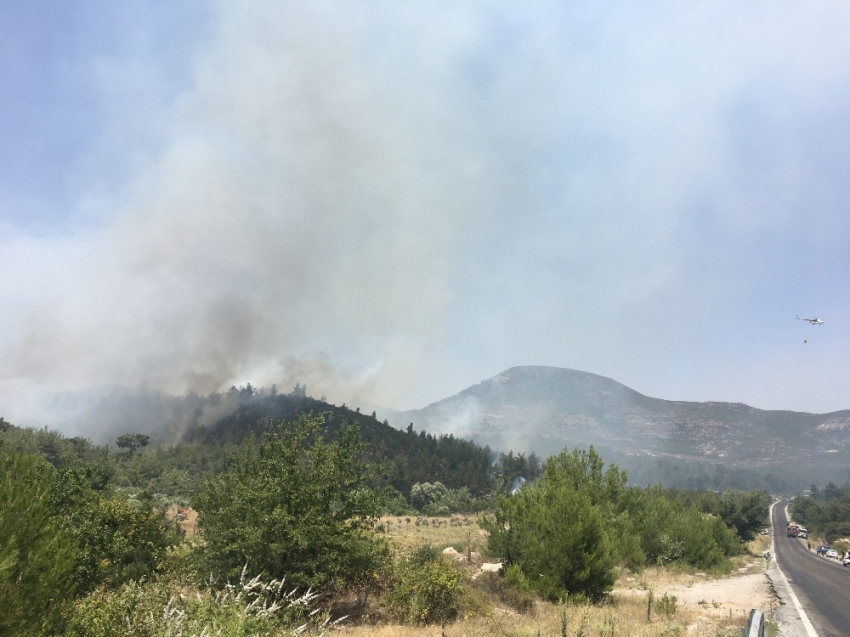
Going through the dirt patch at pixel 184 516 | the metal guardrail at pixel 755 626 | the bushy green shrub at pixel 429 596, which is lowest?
the dirt patch at pixel 184 516

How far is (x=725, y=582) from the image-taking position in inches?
1159

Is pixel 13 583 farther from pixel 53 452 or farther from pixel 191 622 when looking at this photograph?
pixel 53 452

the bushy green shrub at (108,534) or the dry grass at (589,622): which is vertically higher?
the bushy green shrub at (108,534)

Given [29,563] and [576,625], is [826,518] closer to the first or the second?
[576,625]

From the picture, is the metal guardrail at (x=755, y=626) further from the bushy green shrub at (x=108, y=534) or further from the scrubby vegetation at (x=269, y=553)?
the bushy green shrub at (x=108, y=534)

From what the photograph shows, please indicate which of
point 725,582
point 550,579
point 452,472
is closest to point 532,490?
point 550,579

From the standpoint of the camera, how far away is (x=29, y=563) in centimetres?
672

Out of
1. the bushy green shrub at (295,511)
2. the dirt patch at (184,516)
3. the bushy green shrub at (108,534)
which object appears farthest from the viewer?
the dirt patch at (184,516)

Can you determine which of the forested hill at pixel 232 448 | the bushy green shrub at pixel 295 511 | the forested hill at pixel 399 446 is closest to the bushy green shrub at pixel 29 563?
the bushy green shrub at pixel 295 511

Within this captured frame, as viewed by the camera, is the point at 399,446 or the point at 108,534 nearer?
the point at 108,534

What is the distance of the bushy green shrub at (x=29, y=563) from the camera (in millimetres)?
6270

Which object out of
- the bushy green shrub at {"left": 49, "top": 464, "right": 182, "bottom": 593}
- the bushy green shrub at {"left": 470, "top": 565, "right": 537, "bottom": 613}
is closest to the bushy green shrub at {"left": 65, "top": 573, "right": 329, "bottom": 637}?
the bushy green shrub at {"left": 49, "top": 464, "right": 182, "bottom": 593}

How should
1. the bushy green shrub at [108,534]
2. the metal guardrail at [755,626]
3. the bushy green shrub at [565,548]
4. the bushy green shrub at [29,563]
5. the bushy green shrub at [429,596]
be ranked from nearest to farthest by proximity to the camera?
the bushy green shrub at [29,563], the metal guardrail at [755,626], the bushy green shrub at [429,596], the bushy green shrub at [108,534], the bushy green shrub at [565,548]

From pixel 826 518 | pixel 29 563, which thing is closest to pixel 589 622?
pixel 29 563
